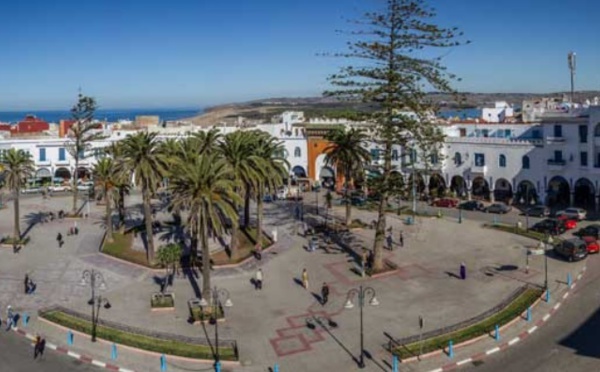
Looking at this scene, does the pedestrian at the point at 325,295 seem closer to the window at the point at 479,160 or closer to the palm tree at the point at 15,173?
the palm tree at the point at 15,173

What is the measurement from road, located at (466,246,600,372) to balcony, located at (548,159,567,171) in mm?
28556

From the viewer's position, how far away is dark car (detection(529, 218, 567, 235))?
4940 centimetres

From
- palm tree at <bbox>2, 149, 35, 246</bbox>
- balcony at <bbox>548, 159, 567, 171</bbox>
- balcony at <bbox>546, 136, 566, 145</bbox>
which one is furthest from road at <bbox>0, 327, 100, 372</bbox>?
balcony at <bbox>546, 136, 566, 145</bbox>

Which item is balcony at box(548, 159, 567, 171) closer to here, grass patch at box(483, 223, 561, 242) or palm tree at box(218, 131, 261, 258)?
grass patch at box(483, 223, 561, 242)

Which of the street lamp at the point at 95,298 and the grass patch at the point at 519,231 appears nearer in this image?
the street lamp at the point at 95,298

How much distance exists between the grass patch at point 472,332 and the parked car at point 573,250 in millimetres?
9282

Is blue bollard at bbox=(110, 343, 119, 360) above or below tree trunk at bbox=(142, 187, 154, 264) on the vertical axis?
below

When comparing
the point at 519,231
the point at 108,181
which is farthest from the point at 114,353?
the point at 519,231

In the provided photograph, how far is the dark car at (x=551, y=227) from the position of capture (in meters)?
49.4

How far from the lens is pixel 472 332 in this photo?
28.1m

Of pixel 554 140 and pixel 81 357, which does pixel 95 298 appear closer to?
pixel 81 357

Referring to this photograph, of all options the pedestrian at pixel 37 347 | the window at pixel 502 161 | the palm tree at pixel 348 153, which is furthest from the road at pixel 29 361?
the window at pixel 502 161

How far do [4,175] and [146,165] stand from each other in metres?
18.2

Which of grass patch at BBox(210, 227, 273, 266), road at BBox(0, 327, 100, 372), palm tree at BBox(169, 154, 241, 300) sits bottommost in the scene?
road at BBox(0, 327, 100, 372)
